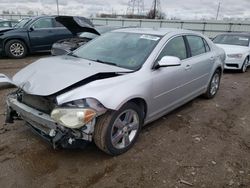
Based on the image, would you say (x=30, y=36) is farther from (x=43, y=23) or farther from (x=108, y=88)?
(x=108, y=88)

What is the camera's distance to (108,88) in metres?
2.89

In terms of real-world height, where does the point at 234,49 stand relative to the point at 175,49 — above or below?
below

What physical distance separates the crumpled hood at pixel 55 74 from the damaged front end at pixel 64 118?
13cm

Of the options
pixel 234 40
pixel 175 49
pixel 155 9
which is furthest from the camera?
pixel 155 9

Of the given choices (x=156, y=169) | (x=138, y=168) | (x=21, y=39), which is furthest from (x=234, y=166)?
(x=21, y=39)

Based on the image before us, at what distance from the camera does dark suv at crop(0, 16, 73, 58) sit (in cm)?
972

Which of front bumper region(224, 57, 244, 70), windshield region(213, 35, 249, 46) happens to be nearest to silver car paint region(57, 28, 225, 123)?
front bumper region(224, 57, 244, 70)

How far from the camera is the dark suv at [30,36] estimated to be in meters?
9.72

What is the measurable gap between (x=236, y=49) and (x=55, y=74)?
774cm

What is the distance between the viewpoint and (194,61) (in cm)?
451

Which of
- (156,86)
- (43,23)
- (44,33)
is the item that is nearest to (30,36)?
(44,33)

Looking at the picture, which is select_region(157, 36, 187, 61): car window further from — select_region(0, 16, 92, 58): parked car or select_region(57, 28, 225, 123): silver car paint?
select_region(0, 16, 92, 58): parked car

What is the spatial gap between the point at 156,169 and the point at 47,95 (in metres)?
1.55

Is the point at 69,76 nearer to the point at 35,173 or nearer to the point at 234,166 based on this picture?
the point at 35,173
